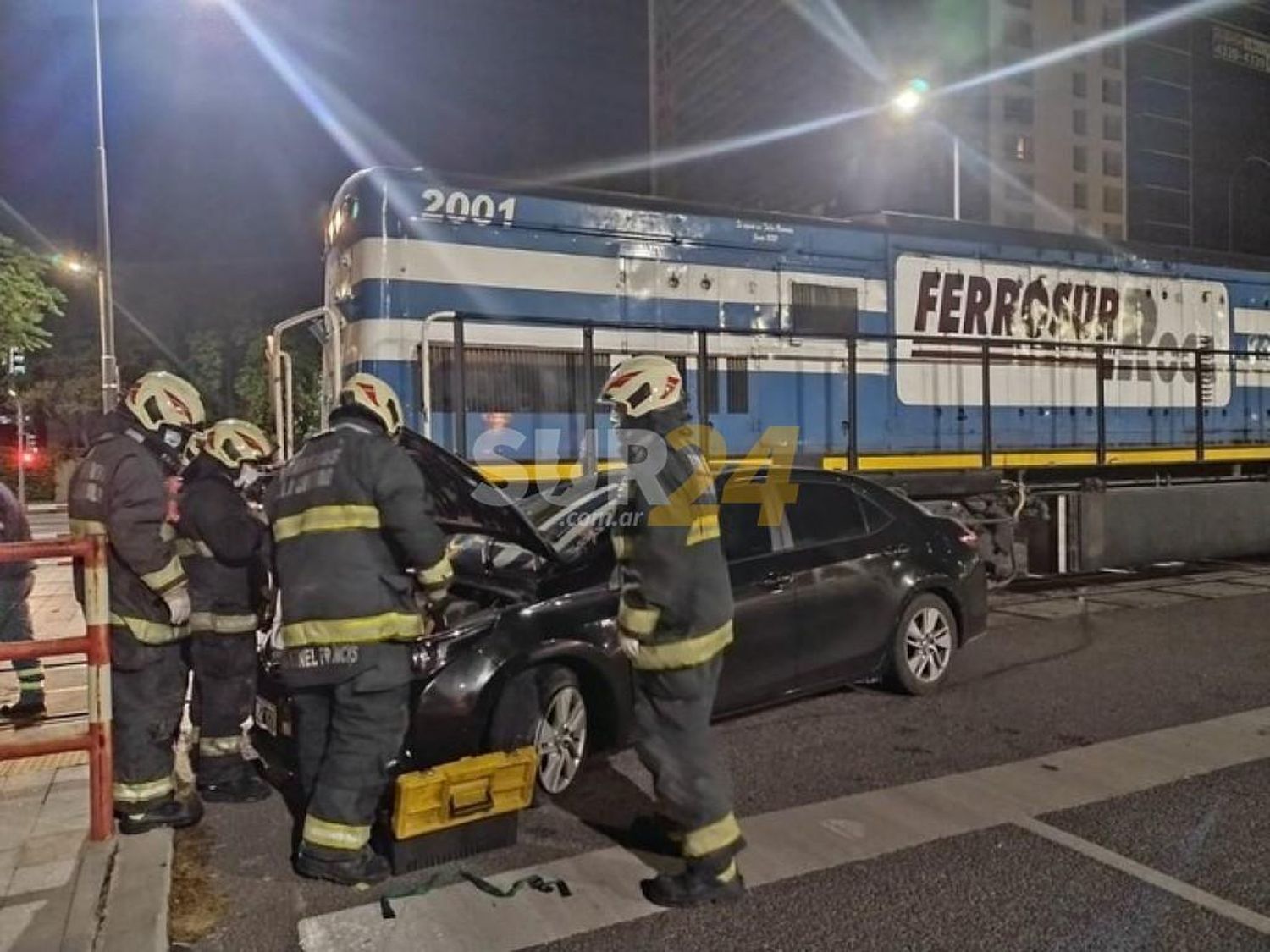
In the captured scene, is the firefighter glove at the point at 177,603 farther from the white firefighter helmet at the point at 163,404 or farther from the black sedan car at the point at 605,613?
the white firefighter helmet at the point at 163,404

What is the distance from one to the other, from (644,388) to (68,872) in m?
2.92

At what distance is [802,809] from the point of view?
4707 millimetres

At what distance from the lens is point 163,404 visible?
15.6ft

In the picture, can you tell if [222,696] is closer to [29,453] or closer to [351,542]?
[351,542]

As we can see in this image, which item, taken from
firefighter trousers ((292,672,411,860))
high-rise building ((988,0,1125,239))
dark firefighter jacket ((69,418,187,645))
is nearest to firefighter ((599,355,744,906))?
firefighter trousers ((292,672,411,860))

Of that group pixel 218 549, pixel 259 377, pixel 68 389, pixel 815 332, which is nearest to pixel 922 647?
pixel 815 332

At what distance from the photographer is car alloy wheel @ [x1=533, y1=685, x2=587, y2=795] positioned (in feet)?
16.0

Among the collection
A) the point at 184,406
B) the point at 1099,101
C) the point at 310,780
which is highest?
the point at 1099,101

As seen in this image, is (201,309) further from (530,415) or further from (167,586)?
(167,586)

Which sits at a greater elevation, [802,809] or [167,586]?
[167,586]

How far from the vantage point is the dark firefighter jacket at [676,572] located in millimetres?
3770

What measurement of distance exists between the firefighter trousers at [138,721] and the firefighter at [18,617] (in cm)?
242

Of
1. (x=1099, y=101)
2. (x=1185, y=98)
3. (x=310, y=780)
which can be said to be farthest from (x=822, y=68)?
(x=310, y=780)

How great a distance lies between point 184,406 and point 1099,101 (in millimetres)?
84904
